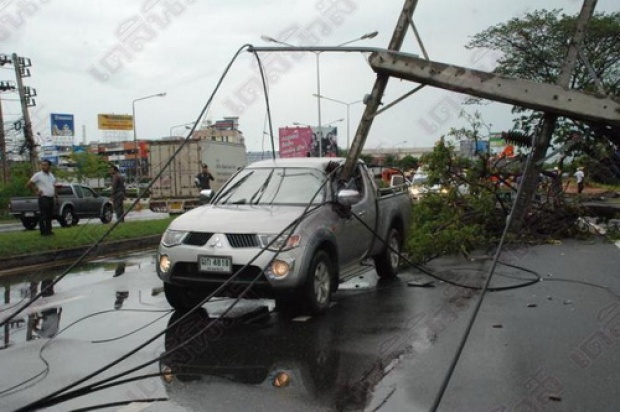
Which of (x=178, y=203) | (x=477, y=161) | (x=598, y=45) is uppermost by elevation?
(x=598, y=45)

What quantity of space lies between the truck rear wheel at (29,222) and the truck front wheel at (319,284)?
1660 centimetres

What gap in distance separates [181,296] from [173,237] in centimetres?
78

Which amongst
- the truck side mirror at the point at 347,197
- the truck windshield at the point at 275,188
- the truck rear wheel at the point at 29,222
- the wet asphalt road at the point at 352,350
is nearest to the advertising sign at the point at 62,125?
the truck rear wheel at the point at 29,222

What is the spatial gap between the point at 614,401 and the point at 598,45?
28.5 meters

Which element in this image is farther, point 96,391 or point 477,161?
point 477,161

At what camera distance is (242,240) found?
20.6ft

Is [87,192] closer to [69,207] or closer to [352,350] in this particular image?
[69,207]

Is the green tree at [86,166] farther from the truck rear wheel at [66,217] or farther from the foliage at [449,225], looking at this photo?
the foliage at [449,225]

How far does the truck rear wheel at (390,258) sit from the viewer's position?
8938mm

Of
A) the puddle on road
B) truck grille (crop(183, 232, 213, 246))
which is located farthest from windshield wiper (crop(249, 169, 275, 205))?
the puddle on road

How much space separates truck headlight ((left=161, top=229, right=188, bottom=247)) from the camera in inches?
257

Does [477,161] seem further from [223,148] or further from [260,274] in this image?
[223,148]

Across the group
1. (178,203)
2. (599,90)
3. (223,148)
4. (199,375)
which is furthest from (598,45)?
(199,375)

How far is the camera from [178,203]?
2603cm
